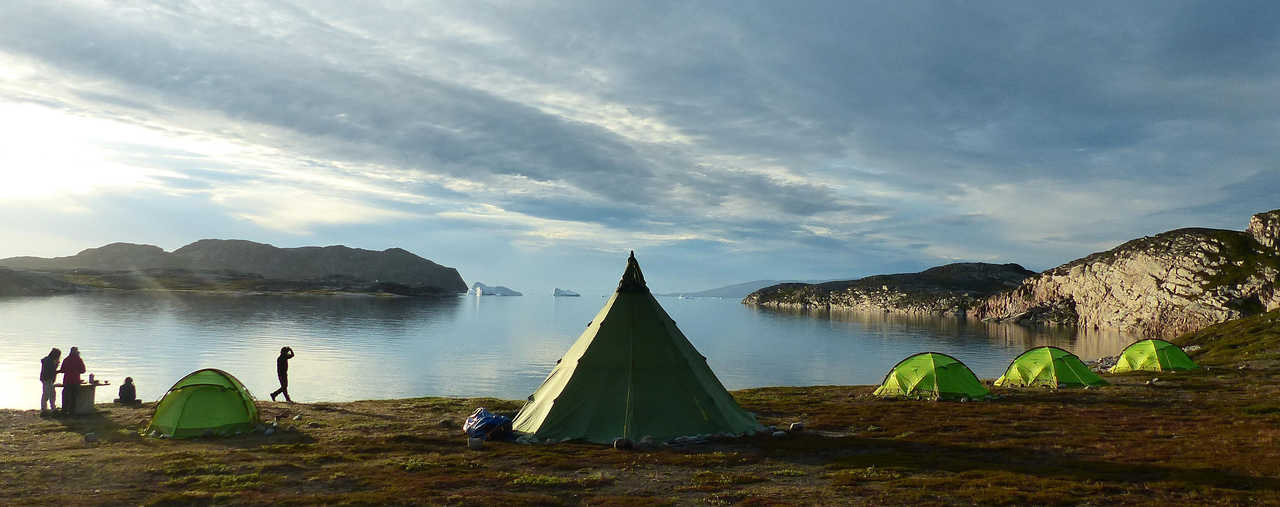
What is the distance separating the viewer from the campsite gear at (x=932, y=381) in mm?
31641

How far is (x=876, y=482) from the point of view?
1546 cm

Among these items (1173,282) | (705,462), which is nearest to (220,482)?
(705,462)

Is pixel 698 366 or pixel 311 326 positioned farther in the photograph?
pixel 311 326

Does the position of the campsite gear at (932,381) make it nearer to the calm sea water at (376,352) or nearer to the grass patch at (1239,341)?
the calm sea water at (376,352)

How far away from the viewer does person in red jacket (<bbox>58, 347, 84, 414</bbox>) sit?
992 inches

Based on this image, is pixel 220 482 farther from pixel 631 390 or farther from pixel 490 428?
pixel 631 390

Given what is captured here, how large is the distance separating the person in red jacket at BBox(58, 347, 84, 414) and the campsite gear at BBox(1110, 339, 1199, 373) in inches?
2443

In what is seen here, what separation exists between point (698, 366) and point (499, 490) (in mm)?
9375

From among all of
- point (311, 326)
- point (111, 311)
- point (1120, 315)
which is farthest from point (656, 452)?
point (1120, 315)

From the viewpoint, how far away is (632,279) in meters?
22.9

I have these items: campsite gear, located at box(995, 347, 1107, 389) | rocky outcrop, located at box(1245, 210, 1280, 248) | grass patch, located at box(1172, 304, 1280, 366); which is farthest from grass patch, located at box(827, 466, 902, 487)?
rocky outcrop, located at box(1245, 210, 1280, 248)

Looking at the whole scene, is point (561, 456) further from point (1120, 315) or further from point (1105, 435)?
point (1120, 315)

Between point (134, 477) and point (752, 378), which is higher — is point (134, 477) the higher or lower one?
the higher one

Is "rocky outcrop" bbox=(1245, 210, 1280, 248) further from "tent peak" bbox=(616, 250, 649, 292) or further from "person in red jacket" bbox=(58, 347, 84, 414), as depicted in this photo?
"person in red jacket" bbox=(58, 347, 84, 414)
